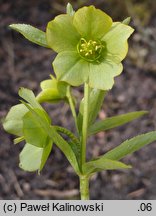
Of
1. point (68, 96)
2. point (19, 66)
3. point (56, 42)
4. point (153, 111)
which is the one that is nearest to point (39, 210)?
point (68, 96)

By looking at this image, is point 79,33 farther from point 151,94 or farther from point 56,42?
point 151,94

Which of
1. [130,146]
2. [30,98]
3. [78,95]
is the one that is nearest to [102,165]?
[130,146]

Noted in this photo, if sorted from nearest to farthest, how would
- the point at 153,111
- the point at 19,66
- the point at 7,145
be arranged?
the point at 7,145
the point at 153,111
the point at 19,66

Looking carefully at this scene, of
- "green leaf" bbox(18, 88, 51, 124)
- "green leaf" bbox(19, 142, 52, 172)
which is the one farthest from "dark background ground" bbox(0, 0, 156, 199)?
"green leaf" bbox(18, 88, 51, 124)

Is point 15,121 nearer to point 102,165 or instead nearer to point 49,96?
point 49,96

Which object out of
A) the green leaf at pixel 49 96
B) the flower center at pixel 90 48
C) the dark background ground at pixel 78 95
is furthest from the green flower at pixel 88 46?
the dark background ground at pixel 78 95

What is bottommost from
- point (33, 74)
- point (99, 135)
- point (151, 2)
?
point (99, 135)

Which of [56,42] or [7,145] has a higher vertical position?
[56,42]
